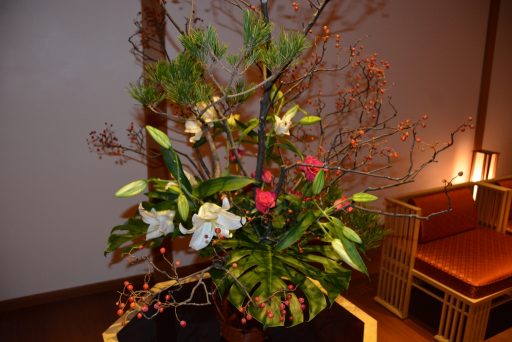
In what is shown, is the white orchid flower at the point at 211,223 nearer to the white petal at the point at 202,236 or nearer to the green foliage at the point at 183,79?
the white petal at the point at 202,236

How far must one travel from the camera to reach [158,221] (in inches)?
39.6

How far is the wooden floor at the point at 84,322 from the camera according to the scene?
8.59ft

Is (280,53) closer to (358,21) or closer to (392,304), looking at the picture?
(392,304)

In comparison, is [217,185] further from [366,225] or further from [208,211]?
[366,225]

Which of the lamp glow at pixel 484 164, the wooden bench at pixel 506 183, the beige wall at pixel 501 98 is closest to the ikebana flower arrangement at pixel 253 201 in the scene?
the wooden bench at pixel 506 183

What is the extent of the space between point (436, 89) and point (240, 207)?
364 cm

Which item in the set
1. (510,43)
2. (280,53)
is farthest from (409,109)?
(280,53)

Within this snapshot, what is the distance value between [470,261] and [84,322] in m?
2.43

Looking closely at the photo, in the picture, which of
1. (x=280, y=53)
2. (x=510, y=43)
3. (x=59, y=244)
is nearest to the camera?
(x=280, y=53)

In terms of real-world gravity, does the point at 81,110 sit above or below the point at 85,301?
above

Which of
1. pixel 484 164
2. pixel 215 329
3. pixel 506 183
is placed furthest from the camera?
pixel 484 164

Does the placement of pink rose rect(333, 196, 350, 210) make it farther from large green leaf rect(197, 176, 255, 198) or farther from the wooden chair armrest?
the wooden chair armrest

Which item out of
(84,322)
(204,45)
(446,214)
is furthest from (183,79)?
(446,214)

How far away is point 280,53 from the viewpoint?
0.91 m
